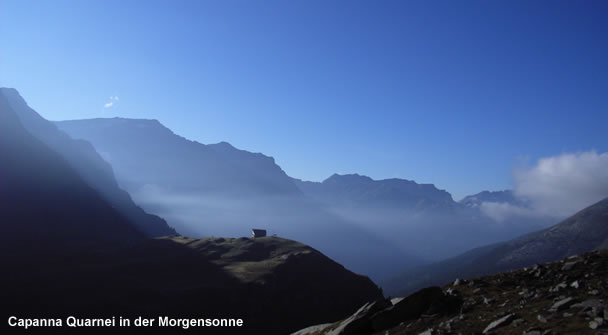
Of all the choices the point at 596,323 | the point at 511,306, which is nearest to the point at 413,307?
the point at 511,306

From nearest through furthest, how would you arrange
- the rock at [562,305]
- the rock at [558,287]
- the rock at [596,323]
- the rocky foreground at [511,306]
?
the rock at [596,323], the rocky foreground at [511,306], the rock at [562,305], the rock at [558,287]

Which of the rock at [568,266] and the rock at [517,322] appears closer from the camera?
the rock at [517,322]

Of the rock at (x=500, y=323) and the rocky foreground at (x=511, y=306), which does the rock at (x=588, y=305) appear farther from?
A: the rock at (x=500, y=323)

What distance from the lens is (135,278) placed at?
5438 inches

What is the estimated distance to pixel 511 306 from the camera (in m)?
22.9

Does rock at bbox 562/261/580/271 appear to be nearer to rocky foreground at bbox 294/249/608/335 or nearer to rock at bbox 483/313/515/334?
rocky foreground at bbox 294/249/608/335

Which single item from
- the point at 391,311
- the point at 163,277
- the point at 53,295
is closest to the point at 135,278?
the point at 163,277

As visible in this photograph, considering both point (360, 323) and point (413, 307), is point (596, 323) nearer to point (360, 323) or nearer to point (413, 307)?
point (413, 307)

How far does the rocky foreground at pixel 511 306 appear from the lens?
18606 mm

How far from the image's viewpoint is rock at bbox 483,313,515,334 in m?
20.0

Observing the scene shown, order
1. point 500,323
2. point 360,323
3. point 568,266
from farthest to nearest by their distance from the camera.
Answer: point 360,323 → point 568,266 → point 500,323

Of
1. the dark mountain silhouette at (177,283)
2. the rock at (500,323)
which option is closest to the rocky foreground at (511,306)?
the rock at (500,323)

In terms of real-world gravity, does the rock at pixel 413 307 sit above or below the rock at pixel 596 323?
below

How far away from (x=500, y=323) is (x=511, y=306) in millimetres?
3601
